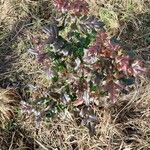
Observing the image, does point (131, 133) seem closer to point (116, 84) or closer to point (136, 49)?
point (116, 84)

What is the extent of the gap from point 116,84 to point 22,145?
2.65 feet

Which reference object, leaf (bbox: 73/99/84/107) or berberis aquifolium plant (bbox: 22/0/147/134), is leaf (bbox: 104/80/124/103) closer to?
berberis aquifolium plant (bbox: 22/0/147/134)

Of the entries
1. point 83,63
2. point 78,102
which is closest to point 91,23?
point 83,63

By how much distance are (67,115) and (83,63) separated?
0.44 metres

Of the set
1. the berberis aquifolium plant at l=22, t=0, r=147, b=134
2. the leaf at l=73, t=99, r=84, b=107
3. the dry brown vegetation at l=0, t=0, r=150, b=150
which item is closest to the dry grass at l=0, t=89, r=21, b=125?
the dry brown vegetation at l=0, t=0, r=150, b=150

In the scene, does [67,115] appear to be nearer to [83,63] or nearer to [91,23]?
[83,63]

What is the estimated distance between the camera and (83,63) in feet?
7.80

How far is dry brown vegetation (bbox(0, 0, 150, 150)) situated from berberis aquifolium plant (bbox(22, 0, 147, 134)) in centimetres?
13

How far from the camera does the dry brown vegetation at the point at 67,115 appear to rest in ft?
8.51

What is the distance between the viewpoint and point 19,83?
296 cm

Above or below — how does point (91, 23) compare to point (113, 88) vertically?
above

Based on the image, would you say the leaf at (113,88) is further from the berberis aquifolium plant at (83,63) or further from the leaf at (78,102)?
the leaf at (78,102)

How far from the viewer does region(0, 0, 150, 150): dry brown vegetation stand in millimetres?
2594

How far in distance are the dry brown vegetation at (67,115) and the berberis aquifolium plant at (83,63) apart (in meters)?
0.13
